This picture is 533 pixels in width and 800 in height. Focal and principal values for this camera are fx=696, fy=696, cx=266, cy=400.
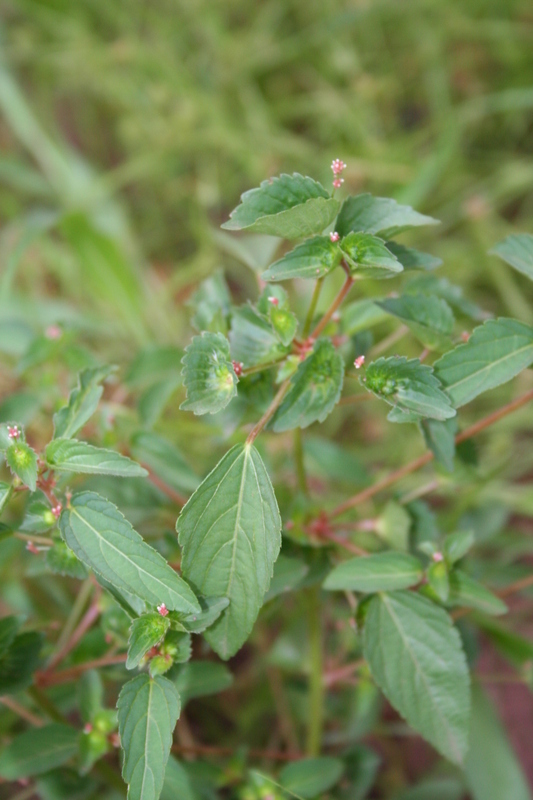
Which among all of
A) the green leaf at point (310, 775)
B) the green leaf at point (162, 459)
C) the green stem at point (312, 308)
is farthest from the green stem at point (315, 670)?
the green stem at point (312, 308)

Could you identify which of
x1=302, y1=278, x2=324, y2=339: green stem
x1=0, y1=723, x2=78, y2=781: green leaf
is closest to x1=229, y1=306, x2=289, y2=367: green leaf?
x1=302, y1=278, x2=324, y2=339: green stem

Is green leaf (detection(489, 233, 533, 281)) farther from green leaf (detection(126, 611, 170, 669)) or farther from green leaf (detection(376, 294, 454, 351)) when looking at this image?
green leaf (detection(126, 611, 170, 669))

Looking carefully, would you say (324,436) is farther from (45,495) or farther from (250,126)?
(45,495)

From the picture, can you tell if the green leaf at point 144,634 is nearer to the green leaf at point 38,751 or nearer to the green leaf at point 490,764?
the green leaf at point 38,751

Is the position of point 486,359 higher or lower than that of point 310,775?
higher

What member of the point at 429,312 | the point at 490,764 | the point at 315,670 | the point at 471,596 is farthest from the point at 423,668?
the point at 490,764

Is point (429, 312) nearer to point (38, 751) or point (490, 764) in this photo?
point (38, 751)
